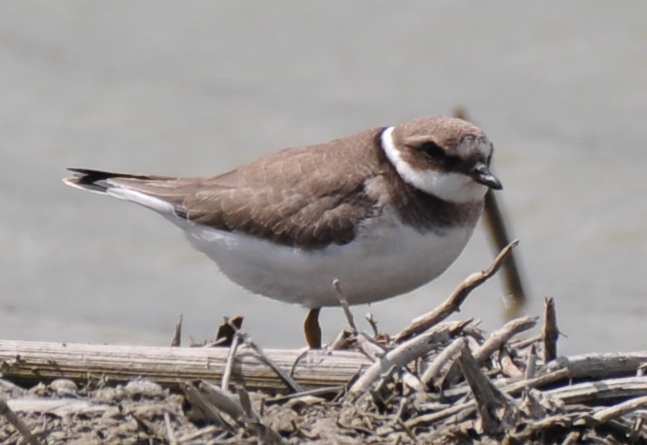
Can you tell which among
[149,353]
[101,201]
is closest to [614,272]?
[101,201]

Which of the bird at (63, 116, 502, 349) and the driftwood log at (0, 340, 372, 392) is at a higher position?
the bird at (63, 116, 502, 349)

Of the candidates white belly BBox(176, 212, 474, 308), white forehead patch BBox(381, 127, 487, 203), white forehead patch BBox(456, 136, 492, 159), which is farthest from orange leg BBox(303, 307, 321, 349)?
white forehead patch BBox(456, 136, 492, 159)

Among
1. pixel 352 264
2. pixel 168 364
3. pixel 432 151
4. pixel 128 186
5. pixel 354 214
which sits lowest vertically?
pixel 168 364

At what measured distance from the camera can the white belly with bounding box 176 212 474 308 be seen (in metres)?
7.02

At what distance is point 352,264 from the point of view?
23.1 feet

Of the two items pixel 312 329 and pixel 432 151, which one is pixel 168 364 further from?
pixel 432 151

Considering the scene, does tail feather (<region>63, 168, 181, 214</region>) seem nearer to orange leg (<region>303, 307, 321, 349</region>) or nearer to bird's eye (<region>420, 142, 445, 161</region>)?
orange leg (<region>303, 307, 321, 349</region>)

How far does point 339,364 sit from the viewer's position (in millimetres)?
6199

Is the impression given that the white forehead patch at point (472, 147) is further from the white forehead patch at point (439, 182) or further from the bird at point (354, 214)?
the white forehead patch at point (439, 182)

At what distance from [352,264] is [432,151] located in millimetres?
728

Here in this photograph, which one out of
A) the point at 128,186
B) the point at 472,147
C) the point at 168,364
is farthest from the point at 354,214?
the point at 128,186

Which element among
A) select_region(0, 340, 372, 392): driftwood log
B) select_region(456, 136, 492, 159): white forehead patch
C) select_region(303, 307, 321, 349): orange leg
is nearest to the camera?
select_region(0, 340, 372, 392): driftwood log

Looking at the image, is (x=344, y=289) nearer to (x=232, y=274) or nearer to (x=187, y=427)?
(x=232, y=274)

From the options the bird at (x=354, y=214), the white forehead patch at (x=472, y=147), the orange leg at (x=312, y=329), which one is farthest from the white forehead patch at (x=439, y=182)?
the orange leg at (x=312, y=329)
